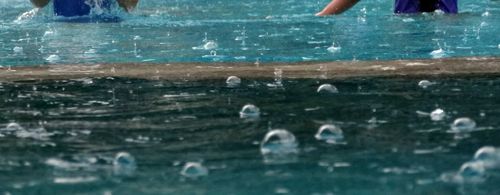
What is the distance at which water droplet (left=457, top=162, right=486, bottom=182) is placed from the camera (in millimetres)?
2537

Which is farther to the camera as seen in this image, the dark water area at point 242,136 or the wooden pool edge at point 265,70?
the wooden pool edge at point 265,70

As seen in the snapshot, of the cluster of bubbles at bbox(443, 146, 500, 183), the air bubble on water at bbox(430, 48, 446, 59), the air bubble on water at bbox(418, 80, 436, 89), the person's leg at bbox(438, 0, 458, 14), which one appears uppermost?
the cluster of bubbles at bbox(443, 146, 500, 183)

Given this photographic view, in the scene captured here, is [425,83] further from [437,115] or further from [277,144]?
[277,144]

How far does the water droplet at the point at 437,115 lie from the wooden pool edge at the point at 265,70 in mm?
1298

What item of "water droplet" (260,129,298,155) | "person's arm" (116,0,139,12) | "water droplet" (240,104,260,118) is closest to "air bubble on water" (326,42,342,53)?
"water droplet" (240,104,260,118)

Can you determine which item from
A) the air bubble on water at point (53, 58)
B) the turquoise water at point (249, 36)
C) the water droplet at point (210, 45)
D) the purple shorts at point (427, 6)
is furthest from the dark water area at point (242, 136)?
the purple shorts at point (427, 6)

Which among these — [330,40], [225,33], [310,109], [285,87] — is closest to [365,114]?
[310,109]

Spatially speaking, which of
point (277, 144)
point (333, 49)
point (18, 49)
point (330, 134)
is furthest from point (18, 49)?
point (277, 144)

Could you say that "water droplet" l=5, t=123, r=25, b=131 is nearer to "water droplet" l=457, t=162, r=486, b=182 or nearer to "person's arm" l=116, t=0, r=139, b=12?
"water droplet" l=457, t=162, r=486, b=182

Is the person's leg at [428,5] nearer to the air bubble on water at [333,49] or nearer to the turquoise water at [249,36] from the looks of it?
the turquoise water at [249,36]

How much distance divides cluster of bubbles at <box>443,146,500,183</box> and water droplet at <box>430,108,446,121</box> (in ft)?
2.39

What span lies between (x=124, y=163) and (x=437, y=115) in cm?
125

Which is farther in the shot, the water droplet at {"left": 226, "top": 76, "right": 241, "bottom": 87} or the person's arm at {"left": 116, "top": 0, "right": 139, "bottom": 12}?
the person's arm at {"left": 116, "top": 0, "right": 139, "bottom": 12}

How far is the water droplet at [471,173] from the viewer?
2537mm
